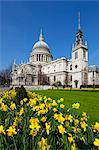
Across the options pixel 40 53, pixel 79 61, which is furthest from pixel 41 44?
pixel 79 61

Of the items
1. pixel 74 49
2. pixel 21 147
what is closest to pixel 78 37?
pixel 74 49

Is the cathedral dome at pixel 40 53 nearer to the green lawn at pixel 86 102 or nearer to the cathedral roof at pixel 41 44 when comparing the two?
the cathedral roof at pixel 41 44

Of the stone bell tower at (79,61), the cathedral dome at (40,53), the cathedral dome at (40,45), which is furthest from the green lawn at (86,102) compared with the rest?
the cathedral dome at (40,45)

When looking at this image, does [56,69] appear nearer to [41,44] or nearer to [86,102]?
[41,44]

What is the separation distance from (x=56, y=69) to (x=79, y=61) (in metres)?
18.7

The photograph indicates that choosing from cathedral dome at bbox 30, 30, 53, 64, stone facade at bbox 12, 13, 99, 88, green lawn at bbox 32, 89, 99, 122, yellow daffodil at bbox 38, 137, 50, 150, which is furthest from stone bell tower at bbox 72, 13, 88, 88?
yellow daffodil at bbox 38, 137, 50, 150

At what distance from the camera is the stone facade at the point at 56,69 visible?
236 feet

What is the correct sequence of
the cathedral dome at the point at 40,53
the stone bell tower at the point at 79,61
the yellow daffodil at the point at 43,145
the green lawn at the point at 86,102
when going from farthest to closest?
the cathedral dome at the point at 40,53
the stone bell tower at the point at 79,61
the green lawn at the point at 86,102
the yellow daffodil at the point at 43,145

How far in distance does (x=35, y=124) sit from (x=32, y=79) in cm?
8729

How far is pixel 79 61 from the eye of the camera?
238ft

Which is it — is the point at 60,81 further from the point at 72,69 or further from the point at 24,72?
the point at 24,72

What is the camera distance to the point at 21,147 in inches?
115

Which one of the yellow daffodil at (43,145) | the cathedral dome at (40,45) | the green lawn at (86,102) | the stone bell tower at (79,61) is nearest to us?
the yellow daffodil at (43,145)

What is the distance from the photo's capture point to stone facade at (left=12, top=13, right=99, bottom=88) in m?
72.1
